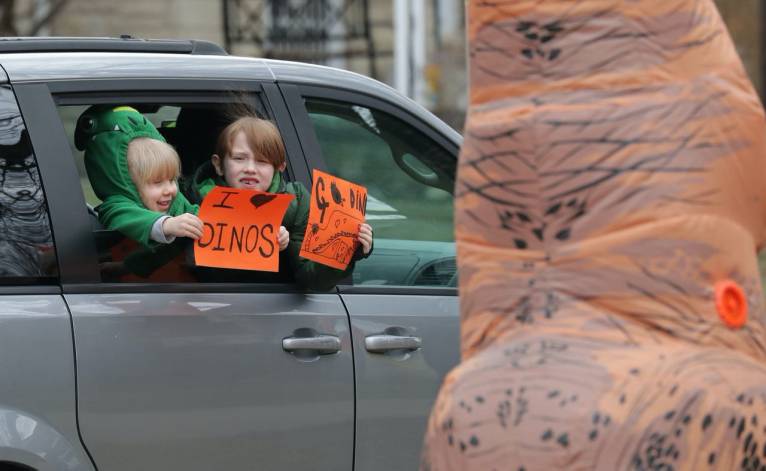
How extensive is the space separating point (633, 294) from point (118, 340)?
1.80 meters

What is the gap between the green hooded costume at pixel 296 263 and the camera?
391cm

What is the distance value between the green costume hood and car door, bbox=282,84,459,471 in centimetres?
46

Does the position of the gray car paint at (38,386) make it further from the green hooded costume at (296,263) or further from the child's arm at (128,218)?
the green hooded costume at (296,263)

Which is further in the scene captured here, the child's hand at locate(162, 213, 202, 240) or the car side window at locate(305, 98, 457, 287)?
the car side window at locate(305, 98, 457, 287)

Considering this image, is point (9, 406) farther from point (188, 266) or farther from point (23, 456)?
point (188, 266)

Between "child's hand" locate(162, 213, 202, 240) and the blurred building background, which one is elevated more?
the blurred building background

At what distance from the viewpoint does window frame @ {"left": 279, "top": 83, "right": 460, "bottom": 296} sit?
13.4ft

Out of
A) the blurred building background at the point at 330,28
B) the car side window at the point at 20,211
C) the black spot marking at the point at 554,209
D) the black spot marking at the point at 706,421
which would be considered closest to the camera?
the black spot marking at the point at 706,421

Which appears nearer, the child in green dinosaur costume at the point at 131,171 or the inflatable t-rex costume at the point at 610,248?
the inflatable t-rex costume at the point at 610,248

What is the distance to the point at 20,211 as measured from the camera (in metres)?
3.56

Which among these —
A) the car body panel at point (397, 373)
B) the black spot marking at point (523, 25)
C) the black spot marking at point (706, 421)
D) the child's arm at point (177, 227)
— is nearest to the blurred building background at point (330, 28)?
the car body panel at point (397, 373)

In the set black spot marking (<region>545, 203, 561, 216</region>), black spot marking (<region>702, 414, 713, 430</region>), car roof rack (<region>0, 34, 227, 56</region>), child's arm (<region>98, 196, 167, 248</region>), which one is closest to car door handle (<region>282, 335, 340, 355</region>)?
child's arm (<region>98, 196, 167, 248</region>)

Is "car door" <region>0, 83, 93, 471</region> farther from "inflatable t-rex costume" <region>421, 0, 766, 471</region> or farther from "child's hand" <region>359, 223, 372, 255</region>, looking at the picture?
"inflatable t-rex costume" <region>421, 0, 766, 471</region>

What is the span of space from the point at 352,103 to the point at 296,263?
2.00 feet
